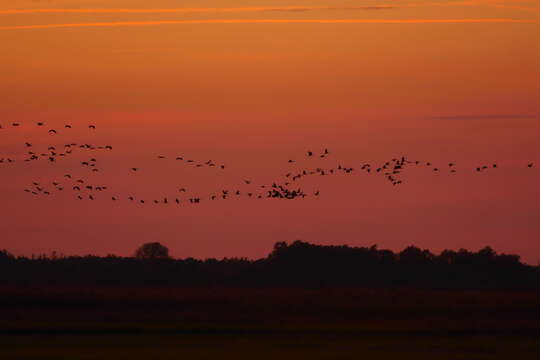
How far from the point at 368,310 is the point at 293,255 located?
2966 cm

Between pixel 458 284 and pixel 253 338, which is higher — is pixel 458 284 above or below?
above

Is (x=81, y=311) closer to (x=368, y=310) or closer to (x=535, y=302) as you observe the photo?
(x=368, y=310)

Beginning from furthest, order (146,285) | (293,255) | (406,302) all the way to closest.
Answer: (293,255)
(146,285)
(406,302)

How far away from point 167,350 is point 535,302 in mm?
29043

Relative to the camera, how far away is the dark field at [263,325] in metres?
31.9

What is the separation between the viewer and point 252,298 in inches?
2345

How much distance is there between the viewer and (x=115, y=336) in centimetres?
3653

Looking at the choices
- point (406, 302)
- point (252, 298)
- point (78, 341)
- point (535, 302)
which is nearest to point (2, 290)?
point (252, 298)

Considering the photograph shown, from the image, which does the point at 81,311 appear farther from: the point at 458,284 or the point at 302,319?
the point at 458,284

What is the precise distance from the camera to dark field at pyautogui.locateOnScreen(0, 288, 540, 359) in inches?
1255

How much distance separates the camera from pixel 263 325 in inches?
1622

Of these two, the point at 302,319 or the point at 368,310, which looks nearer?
the point at 302,319

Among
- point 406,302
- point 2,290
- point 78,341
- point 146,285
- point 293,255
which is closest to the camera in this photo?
point 78,341

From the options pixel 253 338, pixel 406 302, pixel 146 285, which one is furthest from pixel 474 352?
pixel 146 285
